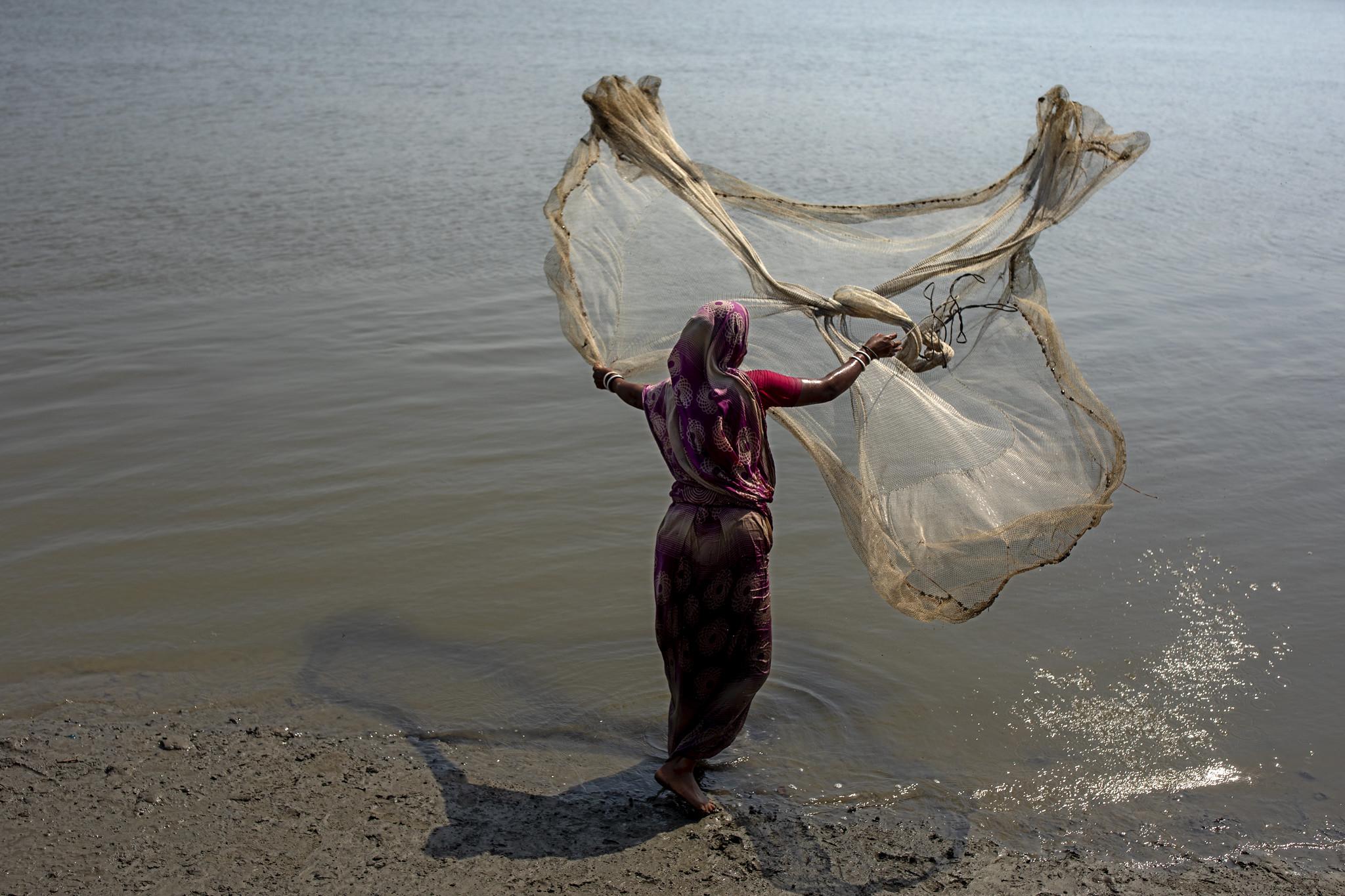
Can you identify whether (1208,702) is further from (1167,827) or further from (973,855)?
(973,855)

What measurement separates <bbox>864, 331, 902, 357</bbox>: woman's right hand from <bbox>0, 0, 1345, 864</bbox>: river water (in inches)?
52.6

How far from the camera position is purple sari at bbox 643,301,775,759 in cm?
308

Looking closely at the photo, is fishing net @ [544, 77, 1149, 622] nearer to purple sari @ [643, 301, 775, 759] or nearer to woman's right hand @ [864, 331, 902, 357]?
woman's right hand @ [864, 331, 902, 357]

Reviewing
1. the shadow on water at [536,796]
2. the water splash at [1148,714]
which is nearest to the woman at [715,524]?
the shadow on water at [536,796]

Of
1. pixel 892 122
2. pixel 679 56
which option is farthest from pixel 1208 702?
pixel 679 56

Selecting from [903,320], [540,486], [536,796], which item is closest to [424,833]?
[536,796]

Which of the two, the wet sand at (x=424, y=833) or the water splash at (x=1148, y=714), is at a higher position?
the wet sand at (x=424, y=833)

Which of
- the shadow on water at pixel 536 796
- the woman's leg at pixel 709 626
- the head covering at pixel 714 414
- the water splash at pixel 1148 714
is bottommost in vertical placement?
the water splash at pixel 1148 714

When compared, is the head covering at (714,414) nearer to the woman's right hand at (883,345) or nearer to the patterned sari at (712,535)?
the patterned sari at (712,535)

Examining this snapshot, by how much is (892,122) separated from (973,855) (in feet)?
43.2

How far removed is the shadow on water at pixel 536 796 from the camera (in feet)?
10.3

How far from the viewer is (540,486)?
574 centimetres

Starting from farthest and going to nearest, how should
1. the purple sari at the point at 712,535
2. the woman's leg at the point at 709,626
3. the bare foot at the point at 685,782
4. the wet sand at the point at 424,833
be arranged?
the bare foot at the point at 685,782, the woman's leg at the point at 709,626, the purple sari at the point at 712,535, the wet sand at the point at 424,833

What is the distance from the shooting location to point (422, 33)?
22.0 meters
